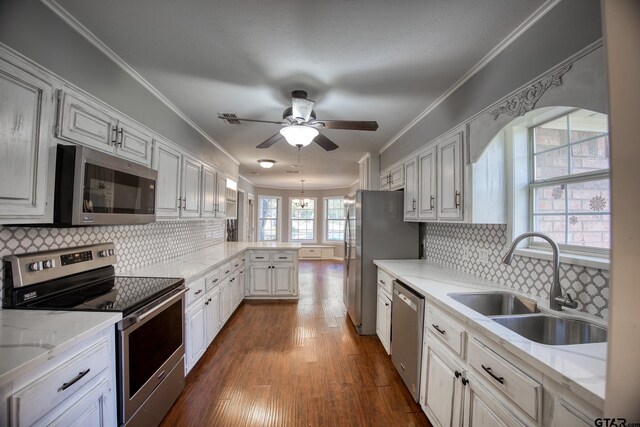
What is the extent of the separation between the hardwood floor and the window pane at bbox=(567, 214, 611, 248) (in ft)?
4.96

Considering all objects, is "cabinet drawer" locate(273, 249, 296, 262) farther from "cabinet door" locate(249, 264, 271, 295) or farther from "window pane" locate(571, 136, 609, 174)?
"window pane" locate(571, 136, 609, 174)

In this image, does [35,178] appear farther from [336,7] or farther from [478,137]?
[478,137]

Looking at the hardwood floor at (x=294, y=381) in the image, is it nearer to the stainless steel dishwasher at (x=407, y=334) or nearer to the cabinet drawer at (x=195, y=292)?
the stainless steel dishwasher at (x=407, y=334)

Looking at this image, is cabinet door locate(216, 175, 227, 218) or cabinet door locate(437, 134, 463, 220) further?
cabinet door locate(216, 175, 227, 218)

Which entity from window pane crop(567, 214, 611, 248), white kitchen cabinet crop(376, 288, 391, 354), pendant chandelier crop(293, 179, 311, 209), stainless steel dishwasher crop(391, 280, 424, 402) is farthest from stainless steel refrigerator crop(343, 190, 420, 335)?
pendant chandelier crop(293, 179, 311, 209)

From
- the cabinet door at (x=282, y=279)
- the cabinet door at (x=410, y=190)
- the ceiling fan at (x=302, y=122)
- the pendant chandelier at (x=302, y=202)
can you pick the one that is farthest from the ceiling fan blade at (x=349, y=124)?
the pendant chandelier at (x=302, y=202)

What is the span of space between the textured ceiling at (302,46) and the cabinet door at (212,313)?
1917 mm

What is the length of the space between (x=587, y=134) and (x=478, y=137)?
0.53m

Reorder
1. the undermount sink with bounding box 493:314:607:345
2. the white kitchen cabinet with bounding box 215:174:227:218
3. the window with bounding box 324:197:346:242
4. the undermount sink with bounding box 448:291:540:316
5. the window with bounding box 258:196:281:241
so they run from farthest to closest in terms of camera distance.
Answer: the window with bounding box 324:197:346:242 → the window with bounding box 258:196:281:241 → the white kitchen cabinet with bounding box 215:174:227:218 → the undermount sink with bounding box 448:291:540:316 → the undermount sink with bounding box 493:314:607:345

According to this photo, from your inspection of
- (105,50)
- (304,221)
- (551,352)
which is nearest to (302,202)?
(304,221)

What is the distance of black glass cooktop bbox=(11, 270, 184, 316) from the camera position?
A: 1.29m

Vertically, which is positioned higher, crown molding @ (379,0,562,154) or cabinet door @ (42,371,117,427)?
crown molding @ (379,0,562,154)

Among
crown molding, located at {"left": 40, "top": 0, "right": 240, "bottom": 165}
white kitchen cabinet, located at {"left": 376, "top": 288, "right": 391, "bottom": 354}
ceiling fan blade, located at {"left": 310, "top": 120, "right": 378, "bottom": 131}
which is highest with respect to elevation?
crown molding, located at {"left": 40, "top": 0, "right": 240, "bottom": 165}

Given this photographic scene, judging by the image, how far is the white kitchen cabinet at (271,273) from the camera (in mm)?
4129
